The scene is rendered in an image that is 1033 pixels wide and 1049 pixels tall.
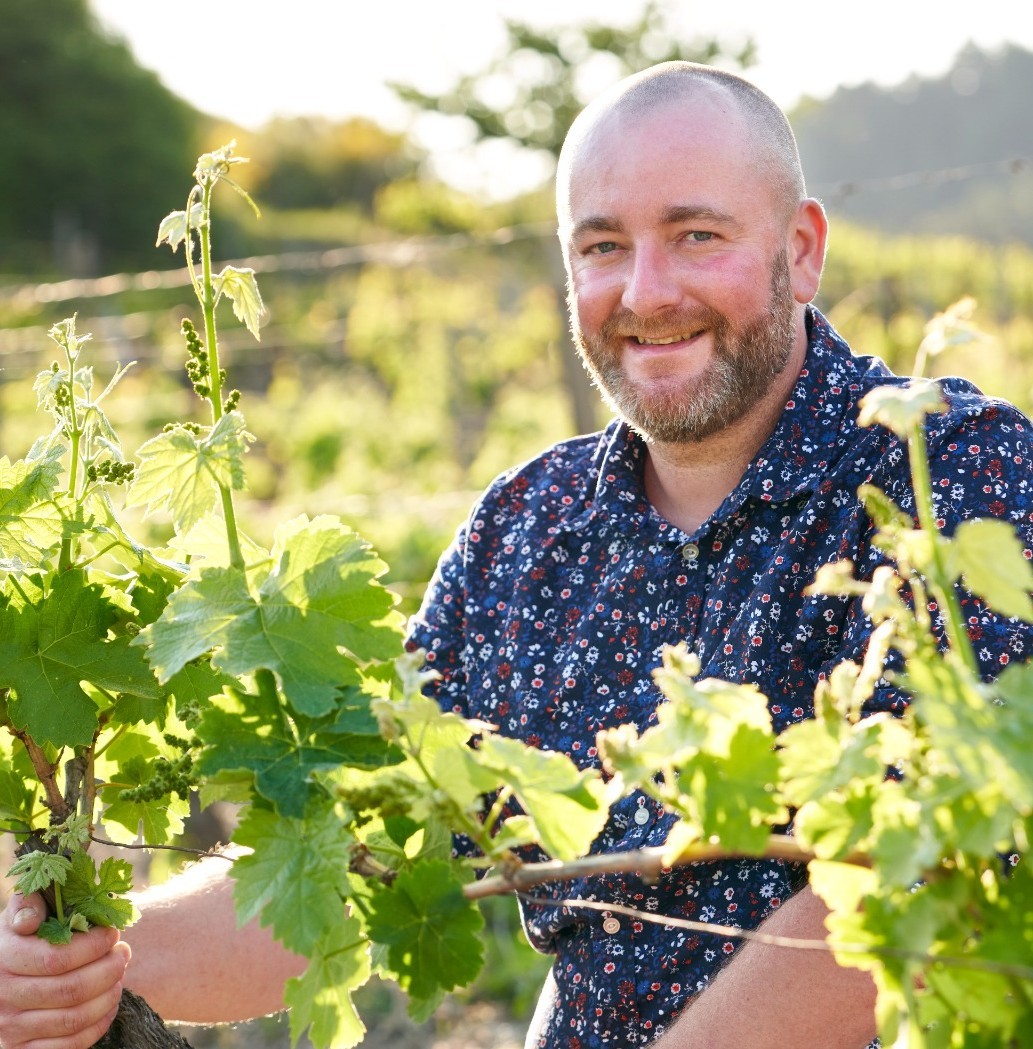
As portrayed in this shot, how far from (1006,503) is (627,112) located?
0.79 m

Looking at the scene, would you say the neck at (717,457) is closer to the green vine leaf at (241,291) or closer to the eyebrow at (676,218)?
the eyebrow at (676,218)

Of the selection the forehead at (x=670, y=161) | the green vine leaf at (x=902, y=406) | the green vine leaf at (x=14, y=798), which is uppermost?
the forehead at (x=670, y=161)

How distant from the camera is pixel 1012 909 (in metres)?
0.65

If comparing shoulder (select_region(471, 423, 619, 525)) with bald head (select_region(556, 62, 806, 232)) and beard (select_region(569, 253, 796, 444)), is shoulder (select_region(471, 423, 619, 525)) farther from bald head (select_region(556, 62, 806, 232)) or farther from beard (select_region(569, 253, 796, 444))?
bald head (select_region(556, 62, 806, 232))

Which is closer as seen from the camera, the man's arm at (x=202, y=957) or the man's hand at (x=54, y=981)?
the man's hand at (x=54, y=981)

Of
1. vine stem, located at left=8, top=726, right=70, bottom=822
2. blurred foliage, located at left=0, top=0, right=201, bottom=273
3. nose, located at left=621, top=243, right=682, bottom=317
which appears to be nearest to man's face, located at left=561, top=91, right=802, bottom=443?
nose, located at left=621, top=243, right=682, bottom=317

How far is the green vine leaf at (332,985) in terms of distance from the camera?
3.13ft

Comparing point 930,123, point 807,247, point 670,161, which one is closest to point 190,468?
point 670,161

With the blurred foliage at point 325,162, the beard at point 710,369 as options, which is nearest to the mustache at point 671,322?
→ the beard at point 710,369

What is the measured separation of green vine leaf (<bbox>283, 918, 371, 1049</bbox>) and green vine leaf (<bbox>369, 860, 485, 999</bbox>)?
0.14 ft

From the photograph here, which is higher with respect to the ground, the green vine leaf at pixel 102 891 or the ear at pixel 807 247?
the ear at pixel 807 247

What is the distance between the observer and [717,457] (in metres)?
1.93

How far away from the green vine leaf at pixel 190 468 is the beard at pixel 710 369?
0.99 m

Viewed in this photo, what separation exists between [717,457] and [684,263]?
0.96ft
